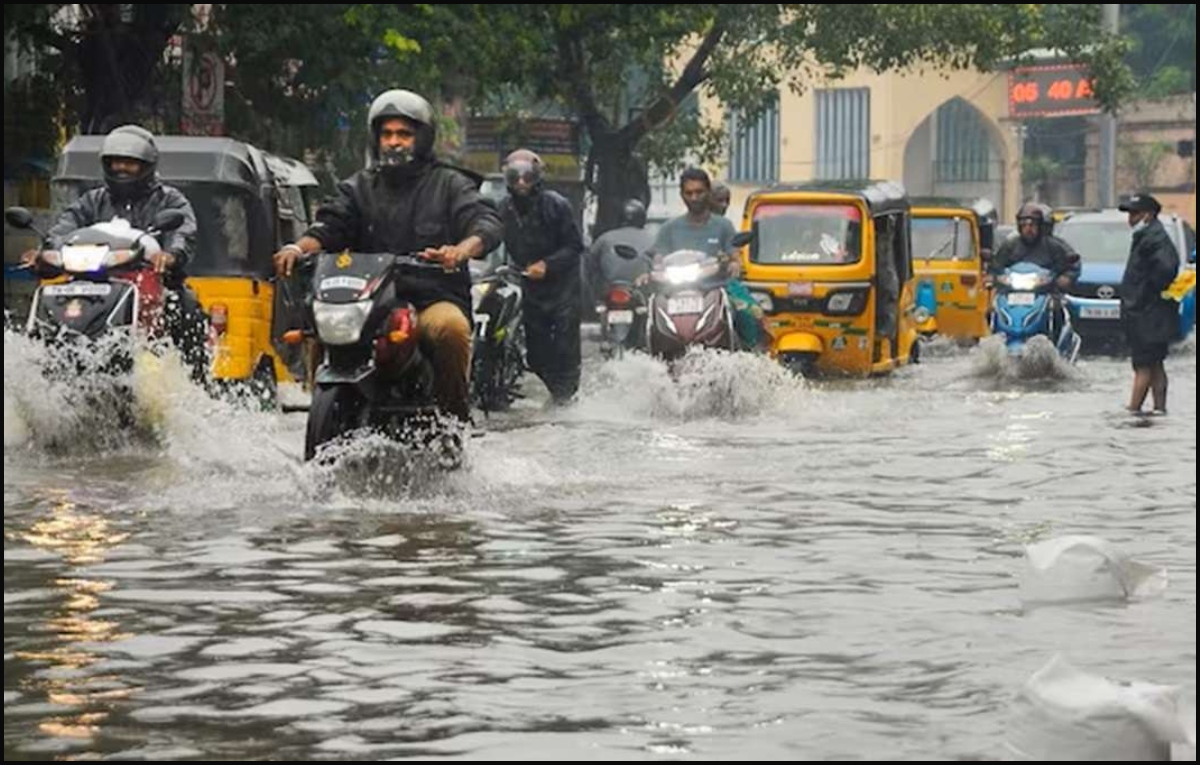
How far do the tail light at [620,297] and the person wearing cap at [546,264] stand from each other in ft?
6.53

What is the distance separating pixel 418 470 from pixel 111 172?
3.58 m

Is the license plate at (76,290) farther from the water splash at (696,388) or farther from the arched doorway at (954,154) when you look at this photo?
the arched doorway at (954,154)

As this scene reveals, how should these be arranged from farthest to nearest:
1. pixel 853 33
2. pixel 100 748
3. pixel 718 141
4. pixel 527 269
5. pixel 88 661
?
pixel 718 141 < pixel 853 33 < pixel 527 269 < pixel 88 661 < pixel 100 748

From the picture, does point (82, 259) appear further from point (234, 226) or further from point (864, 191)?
point (864, 191)

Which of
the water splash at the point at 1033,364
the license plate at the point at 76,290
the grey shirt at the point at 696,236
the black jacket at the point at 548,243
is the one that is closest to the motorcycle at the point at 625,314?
the grey shirt at the point at 696,236

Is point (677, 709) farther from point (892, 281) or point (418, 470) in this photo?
point (892, 281)

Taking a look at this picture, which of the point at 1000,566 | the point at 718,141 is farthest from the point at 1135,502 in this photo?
the point at 718,141

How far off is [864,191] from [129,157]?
1271cm

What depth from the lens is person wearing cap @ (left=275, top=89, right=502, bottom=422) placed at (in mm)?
12430

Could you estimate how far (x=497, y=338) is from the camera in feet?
62.3

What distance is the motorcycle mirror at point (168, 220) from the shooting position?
1466cm

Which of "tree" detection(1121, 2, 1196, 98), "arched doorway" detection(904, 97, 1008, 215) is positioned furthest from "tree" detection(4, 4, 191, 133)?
"arched doorway" detection(904, 97, 1008, 215)

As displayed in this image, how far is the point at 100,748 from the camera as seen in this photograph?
644cm

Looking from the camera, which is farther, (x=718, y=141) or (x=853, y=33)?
(x=718, y=141)
